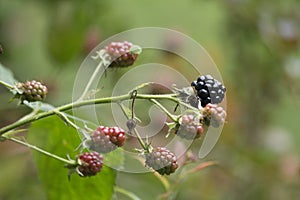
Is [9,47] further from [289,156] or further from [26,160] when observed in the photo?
[289,156]

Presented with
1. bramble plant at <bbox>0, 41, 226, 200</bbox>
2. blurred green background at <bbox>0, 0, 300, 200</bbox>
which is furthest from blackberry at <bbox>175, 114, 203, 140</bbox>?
blurred green background at <bbox>0, 0, 300, 200</bbox>

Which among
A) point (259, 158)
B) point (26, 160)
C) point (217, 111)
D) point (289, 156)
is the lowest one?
point (217, 111)

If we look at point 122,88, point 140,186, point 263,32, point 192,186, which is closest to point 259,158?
point 192,186

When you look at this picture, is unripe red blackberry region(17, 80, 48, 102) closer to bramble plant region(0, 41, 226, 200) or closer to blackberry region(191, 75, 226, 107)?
bramble plant region(0, 41, 226, 200)

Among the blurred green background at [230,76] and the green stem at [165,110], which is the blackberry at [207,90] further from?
the blurred green background at [230,76]

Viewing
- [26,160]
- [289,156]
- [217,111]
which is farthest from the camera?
[289,156]

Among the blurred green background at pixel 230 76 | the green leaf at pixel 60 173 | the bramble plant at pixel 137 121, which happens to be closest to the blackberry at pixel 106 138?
the bramble plant at pixel 137 121
